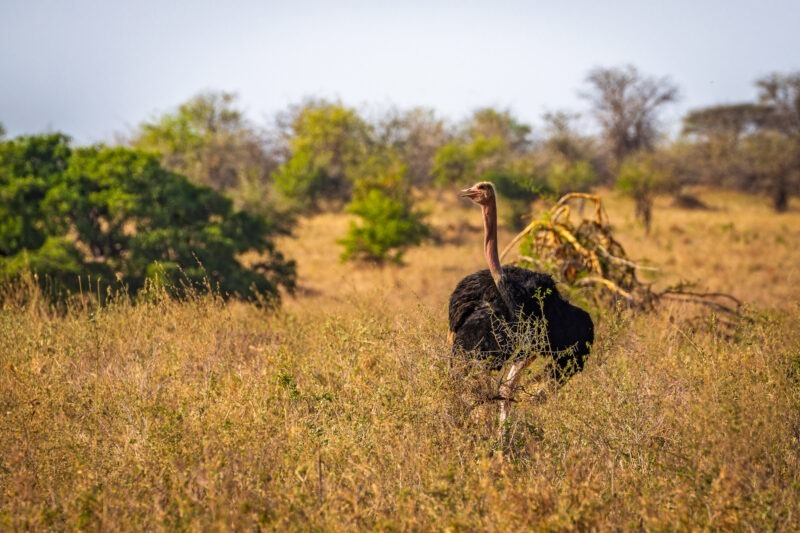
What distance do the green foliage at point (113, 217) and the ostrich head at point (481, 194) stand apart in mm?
5904

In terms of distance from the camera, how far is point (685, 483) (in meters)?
3.52

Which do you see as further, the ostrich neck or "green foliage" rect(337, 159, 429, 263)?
"green foliage" rect(337, 159, 429, 263)

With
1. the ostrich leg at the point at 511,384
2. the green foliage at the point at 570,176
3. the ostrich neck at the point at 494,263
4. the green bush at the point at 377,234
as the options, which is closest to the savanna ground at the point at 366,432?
the ostrich leg at the point at 511,384

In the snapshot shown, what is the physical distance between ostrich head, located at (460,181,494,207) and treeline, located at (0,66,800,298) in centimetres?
221

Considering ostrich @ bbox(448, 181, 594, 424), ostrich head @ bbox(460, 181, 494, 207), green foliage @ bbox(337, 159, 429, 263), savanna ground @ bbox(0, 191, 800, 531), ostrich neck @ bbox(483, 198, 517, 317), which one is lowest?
green foliage @ bbox(337, 159, 429, 263)

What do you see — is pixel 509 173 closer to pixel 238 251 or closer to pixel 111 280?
pixel 238 251

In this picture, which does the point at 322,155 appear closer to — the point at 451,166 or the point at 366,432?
the point at 451,166

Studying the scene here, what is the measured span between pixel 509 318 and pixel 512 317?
0.05 metres

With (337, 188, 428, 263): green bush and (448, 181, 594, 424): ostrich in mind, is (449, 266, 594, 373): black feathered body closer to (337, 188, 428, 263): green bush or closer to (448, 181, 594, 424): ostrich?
(448, 181, 594, 424): ostrich

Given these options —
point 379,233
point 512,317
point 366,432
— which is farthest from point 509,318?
point 379,233

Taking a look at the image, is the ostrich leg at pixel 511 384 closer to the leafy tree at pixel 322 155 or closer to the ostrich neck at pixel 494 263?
the ostrich neck at pixel 494 263

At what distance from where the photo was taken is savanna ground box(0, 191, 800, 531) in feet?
11.1

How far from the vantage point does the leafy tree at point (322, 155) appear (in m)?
30.2

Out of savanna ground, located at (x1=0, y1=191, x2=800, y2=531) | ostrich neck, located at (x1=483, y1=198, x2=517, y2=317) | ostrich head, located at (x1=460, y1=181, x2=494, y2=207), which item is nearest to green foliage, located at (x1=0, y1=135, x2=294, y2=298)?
savanna ground, located at (x1=0, y1=191, x2=800, y2=531)
